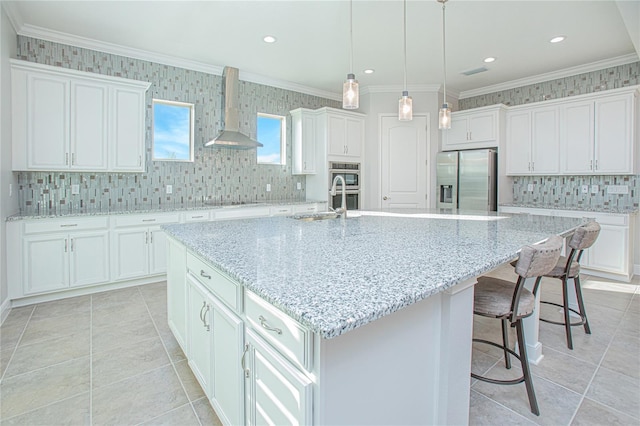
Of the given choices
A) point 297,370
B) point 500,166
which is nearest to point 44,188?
point 297,370

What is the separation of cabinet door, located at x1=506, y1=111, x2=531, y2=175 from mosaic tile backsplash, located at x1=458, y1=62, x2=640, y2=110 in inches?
16.7

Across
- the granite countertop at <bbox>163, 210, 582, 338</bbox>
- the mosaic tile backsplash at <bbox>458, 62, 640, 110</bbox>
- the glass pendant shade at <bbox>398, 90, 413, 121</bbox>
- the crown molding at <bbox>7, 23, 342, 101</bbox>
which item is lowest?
the granite countertop at <bbox>163, 210, 582, 338</bbox>

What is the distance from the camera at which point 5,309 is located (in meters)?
2.88

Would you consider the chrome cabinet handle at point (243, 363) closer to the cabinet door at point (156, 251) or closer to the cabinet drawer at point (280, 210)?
the cabinet door at point (156, 251)

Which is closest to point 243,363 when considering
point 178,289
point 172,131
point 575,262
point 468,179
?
point 178,289

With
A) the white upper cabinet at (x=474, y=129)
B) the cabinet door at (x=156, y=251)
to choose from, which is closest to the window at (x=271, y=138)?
the cabinet door at (x=156, y=251)

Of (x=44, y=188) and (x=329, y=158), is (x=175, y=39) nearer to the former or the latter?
(x=44, y=188)

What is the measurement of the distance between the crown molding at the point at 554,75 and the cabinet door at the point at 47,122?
5640 mm

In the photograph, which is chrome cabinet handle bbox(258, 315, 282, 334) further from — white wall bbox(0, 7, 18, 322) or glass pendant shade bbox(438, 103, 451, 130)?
white wall bbox(0, 7, 18, 322)

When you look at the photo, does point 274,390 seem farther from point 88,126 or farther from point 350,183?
point 350,183

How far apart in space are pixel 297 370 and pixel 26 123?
148 inches

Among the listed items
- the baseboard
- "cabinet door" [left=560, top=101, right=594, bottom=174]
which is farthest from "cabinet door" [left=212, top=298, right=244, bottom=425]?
"cabinet door" [left=560, top=101, right=594, bottom=174]

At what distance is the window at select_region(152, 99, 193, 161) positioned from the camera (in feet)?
13.9

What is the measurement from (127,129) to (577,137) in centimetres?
553
